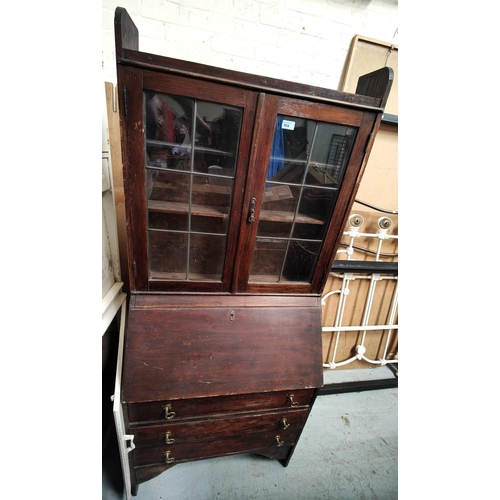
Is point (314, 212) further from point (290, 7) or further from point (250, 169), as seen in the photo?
point (290, 7)

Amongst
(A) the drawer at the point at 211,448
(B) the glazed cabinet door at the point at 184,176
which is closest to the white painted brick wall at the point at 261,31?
(B) the glazed cabinet door at the point at 184,176

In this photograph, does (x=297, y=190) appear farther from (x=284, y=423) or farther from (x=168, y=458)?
(x=168, y=458)

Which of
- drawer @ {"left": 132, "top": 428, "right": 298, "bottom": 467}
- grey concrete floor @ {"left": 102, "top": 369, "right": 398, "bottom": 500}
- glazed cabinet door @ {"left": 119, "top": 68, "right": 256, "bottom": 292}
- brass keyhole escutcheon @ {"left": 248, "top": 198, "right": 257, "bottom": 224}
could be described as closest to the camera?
glazed cabinet door @ {"left": 119, "top": 68, "right": 256, "bottom": 292}

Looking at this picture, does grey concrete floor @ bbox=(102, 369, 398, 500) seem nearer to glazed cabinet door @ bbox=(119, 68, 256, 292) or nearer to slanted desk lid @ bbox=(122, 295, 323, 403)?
slanted desk lid @ bbox=(122, 295, 323, 403)

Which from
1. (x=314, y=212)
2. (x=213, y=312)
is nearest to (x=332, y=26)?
(x=314, y=212)

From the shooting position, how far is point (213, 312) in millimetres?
906

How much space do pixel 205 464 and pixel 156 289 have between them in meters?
1.00

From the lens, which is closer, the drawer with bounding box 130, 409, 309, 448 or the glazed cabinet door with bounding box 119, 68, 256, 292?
the glazed cabinet door with bounding box 119, 68, 256, 292

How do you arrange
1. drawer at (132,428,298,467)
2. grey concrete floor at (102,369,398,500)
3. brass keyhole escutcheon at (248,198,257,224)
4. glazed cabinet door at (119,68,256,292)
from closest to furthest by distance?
1. glazed cabinet door at (119,68,256,292)
2. brass keyhole escutcheon at (248,198,257,224)
3. drawer at (132,428,298,467)
4. grey concrete floor at (102,369,398,500)

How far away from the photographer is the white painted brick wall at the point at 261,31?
3.12ft

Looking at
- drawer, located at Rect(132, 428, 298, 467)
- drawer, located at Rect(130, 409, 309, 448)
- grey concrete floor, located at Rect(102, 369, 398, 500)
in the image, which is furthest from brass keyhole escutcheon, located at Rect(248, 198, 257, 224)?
grey concrete floor, located at Rect(102, 369, 398, 500)

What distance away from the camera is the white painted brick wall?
95cm

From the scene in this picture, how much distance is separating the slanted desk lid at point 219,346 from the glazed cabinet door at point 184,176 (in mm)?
106
